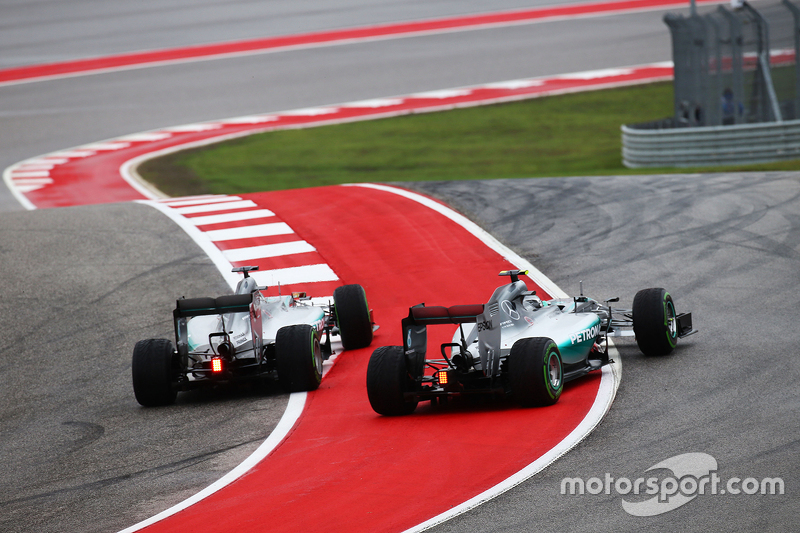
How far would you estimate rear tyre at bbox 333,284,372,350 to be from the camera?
15141 millimetres

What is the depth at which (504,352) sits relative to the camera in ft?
39.3

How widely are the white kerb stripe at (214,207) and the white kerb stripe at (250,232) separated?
1.91m

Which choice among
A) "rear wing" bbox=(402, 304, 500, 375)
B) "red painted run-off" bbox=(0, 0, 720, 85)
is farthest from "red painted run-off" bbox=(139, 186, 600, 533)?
"red painted run-off" bbox=(0, 0, 720, 85)

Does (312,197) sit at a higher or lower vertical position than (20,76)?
lower

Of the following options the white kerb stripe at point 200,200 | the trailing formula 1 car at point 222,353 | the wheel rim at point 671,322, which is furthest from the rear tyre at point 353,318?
the white kerb stripe at point 200,200

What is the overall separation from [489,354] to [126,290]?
349 inches

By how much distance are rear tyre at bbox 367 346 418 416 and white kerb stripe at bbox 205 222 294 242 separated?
979cm

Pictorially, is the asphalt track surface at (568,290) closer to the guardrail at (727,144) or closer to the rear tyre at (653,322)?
the rear tyre at (653,322)

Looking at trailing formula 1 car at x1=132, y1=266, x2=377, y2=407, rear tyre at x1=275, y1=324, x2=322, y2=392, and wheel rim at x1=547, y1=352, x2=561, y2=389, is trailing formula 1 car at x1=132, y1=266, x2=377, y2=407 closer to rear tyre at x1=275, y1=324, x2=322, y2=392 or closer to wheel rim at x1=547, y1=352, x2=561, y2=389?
rear tyre at x1=275, y1=324, x2=322, y2=392

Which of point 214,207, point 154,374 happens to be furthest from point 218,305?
point 214,207

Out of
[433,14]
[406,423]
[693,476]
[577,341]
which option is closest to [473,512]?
[693,476]

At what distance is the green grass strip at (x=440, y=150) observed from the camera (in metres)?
28.8

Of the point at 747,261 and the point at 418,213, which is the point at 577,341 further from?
the point at 418,213

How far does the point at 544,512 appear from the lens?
27.5ft
